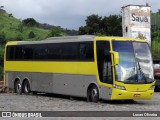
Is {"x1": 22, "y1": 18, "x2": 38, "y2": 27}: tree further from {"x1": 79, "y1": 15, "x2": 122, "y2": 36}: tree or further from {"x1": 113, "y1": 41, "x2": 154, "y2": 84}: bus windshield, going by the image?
{"x1": 113, "y1": 41, "x2": 154, "y2": 84}: bus windshield

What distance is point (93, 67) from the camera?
2316 centimetres

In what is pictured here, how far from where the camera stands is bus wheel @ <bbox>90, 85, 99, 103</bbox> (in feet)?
75.3

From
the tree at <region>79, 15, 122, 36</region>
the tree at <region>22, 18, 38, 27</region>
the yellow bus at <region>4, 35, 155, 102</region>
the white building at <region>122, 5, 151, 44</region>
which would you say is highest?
the tree at <region>22, 18, 38, 27</region>

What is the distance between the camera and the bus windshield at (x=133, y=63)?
22031 mm

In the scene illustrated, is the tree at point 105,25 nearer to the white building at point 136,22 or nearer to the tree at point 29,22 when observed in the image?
the white building at point 136,22

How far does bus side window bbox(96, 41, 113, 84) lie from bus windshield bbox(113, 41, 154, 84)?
1.22 ft

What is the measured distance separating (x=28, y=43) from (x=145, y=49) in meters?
8.79

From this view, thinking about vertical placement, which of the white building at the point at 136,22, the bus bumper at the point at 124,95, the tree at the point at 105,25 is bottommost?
the bus bumper at the point at 124,95

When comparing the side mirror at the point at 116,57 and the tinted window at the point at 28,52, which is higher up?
the tinted window at the point at 28,52

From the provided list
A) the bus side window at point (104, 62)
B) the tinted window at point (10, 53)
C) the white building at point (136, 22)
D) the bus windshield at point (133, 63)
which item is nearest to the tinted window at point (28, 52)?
the tinted window at point (10, 53)

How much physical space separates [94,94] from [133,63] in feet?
7.69

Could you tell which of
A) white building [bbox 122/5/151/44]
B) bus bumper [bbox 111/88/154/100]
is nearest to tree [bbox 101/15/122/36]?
white building [bbox 122/5/151/44]

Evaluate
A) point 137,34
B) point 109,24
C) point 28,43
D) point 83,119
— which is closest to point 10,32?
point 109,24

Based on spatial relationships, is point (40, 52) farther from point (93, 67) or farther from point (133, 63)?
point (133, 63)
